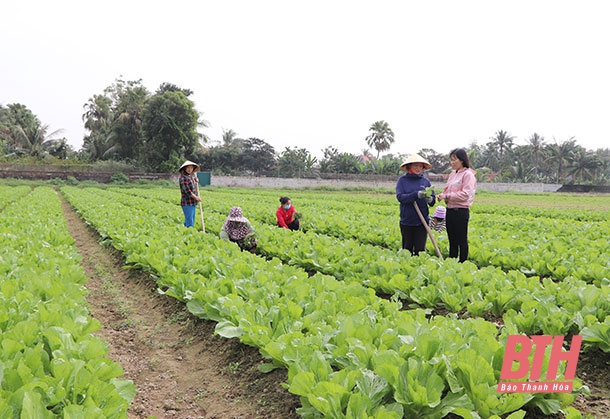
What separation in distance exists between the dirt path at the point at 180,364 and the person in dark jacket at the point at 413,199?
10.7 feet

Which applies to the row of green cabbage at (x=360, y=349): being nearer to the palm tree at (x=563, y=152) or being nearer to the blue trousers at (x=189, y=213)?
the blue trousers at (x=189, y=213)

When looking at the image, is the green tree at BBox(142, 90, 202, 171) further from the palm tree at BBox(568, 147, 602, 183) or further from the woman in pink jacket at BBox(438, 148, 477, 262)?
the palm tree at BBox(568, 147, 602, 183)

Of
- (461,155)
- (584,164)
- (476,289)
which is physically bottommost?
(476,289)

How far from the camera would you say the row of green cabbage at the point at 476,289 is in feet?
12.8

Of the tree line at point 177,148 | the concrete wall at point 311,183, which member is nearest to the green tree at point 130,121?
the tree line at point 177,148

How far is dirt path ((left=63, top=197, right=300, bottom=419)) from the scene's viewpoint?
317 cm

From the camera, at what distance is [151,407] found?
3260mm

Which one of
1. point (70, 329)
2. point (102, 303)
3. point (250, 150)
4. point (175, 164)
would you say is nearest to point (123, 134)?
point (175, 164)

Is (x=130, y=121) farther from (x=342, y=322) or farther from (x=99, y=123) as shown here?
(x=342, y=322)

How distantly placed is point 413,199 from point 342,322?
336 cm

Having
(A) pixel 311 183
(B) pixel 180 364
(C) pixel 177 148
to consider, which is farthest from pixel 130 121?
(B) pixel 180 364

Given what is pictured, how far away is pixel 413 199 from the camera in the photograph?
6375 millimetres

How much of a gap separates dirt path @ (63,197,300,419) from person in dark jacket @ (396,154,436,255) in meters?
3.27

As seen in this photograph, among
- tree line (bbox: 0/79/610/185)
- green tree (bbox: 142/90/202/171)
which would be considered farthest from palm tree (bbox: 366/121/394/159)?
green tree (bbox: 142/90/202/171)
